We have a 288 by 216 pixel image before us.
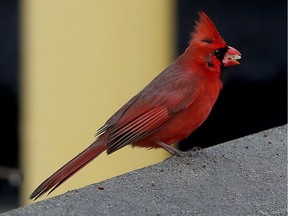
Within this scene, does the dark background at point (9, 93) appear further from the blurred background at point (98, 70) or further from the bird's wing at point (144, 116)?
the bird's wing at point (144, 116)

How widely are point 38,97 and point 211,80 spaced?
2.10m

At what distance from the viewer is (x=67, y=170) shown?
4.12 m

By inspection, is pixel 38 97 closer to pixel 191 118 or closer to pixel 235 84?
pixel 235 84

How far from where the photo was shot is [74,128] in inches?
256

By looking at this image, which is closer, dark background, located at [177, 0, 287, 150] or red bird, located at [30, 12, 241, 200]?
red bird, located at [30, 12, 241, 200]

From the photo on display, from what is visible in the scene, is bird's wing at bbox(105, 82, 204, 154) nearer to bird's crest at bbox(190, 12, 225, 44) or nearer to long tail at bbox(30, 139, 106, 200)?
long tail at bbox(30, 139, 106, 200)

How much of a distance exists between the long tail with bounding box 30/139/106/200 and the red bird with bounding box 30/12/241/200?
1cm

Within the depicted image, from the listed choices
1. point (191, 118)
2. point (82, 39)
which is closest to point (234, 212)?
point (191, 118)

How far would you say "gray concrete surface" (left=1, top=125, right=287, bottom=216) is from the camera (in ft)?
11.9

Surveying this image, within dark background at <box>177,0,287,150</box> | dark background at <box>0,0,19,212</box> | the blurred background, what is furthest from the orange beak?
dark background at <box>0,0,19,212</box>

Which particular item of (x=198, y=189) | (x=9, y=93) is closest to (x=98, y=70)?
(x=9, y=93)

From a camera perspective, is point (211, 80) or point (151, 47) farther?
point (151, 47)

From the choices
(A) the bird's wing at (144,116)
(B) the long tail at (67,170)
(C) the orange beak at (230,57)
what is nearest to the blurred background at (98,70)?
(C) the orange beak at (230,57)

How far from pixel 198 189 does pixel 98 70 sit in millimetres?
2723
